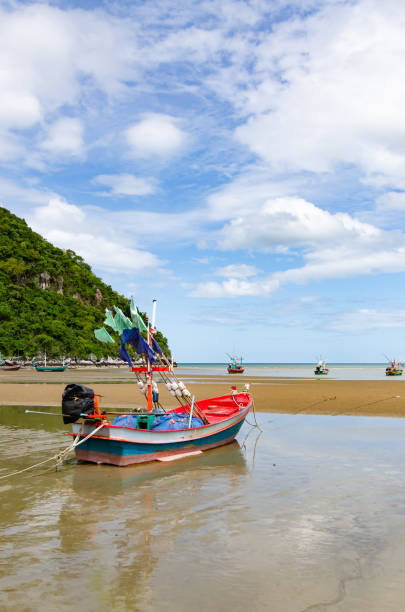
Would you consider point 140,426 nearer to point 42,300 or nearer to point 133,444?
point 133,444

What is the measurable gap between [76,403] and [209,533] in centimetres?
706

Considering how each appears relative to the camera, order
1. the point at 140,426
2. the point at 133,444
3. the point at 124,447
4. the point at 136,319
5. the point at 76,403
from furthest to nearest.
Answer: the point at 136,319
the point at 140,426
the point at 133,444
the point at 124,447
the point at 76,403

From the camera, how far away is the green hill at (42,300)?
109 metres

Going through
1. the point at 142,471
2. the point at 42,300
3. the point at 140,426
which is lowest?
the point at 142,471

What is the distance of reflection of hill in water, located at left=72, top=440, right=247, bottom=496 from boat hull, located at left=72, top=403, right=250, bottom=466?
0.88 feet

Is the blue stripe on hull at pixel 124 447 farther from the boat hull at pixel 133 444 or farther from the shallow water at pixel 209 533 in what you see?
the shallow water at pixel 209 533

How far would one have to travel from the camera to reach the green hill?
357 feet

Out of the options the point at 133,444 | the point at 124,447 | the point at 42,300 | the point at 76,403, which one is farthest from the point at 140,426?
the point at 42,300

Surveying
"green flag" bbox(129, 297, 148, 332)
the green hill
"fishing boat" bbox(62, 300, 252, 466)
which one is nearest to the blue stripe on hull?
"fishing boat" bbox(62, 300, 252, 466)

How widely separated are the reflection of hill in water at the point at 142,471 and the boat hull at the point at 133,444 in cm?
27

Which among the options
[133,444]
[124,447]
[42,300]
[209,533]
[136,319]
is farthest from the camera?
[42,300]

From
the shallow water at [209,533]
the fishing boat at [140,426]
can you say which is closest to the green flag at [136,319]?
the fishing boat at [140,426]

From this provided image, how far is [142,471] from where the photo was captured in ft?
48.8

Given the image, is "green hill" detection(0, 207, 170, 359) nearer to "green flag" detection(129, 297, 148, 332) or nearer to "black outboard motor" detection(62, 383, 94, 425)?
"green flag" detection(129, 297, 148, 332)
